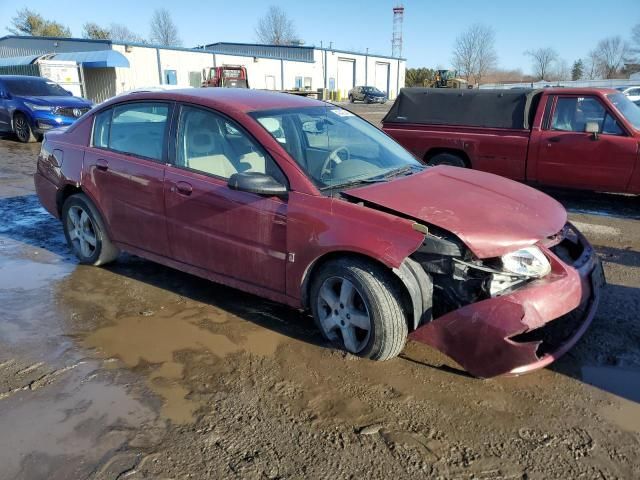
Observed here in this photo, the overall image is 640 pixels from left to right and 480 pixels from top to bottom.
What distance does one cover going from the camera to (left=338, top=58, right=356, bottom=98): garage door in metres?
57.9

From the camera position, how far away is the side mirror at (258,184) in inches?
133

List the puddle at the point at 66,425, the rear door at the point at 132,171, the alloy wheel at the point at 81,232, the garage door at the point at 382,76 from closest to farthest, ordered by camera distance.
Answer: the puddle at the point at 66,425, the rear door at the point at 132,171, the alloy wheel at the point at 81,232, the garage door at the point at 382,76

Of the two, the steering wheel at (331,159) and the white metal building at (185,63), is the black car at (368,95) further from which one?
the steering wheel at (331,159)

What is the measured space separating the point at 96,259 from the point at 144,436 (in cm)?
273

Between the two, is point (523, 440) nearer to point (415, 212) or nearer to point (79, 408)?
point (415, 212)

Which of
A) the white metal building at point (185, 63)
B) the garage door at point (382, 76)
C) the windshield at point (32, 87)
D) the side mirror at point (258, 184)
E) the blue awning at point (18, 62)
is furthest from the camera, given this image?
the garage door at point (382, 76)

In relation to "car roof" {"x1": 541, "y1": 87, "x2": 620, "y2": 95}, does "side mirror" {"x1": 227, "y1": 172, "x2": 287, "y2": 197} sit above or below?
below

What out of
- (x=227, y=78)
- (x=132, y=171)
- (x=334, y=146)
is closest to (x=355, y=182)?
(x=334, y=146)

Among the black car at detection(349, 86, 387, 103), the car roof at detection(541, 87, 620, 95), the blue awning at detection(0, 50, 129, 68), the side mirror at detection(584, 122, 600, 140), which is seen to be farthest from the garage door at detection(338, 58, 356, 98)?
the side mirror at detection(584, 122, 600, 140)

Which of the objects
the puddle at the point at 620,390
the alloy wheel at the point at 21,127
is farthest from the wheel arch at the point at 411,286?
the alloy wheel at the point at 21,127

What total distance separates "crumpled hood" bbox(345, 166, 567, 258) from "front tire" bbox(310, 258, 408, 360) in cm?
45

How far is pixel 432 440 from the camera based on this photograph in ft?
8.52

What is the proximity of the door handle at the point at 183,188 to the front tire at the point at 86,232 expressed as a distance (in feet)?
3.98

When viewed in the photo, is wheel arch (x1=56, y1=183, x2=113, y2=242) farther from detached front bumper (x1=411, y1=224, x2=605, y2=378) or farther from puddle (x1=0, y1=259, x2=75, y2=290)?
detached front bumper (x1=411, y1=224, x2=605, y2=378)
